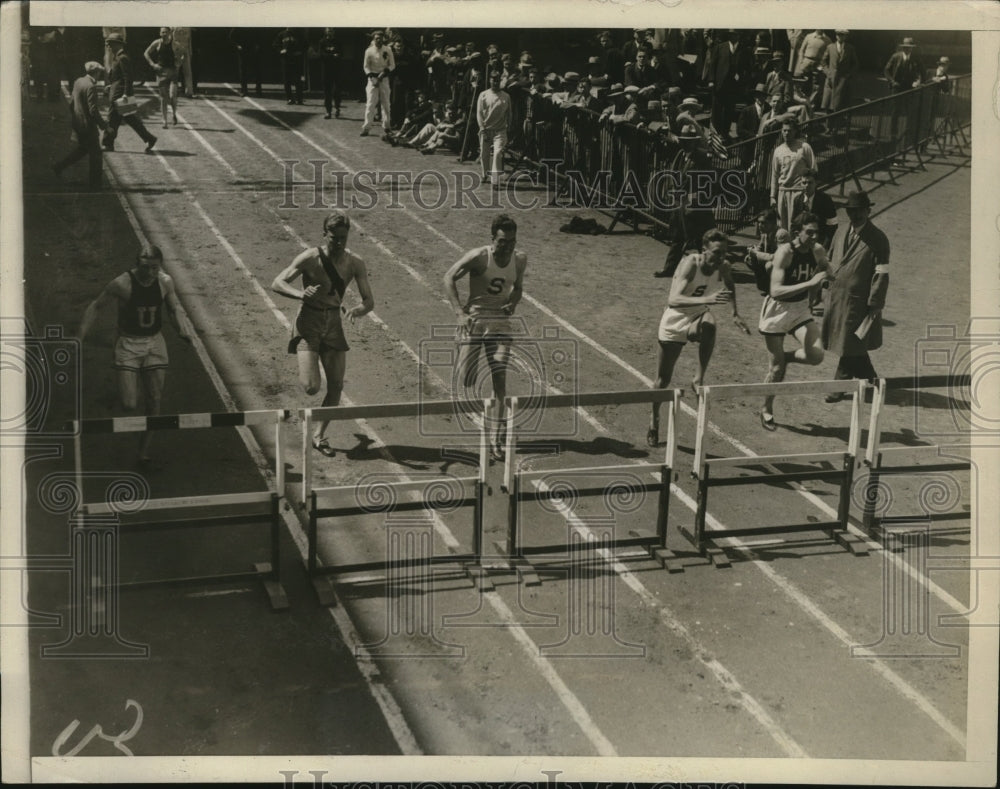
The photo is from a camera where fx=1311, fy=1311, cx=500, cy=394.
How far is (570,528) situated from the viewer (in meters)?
11.0

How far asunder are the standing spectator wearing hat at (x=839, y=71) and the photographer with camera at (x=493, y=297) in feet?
38.2

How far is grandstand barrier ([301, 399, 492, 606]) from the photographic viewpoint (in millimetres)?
9867

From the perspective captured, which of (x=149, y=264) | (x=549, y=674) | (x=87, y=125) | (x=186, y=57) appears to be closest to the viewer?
(x=549, y=674)

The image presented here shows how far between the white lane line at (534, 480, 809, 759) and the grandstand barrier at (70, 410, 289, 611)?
258cm

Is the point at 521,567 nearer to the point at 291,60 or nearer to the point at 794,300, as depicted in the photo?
the point at 794,300

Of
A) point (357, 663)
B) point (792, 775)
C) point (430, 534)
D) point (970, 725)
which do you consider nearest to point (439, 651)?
point (357, 663)

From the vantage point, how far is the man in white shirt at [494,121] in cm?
2138

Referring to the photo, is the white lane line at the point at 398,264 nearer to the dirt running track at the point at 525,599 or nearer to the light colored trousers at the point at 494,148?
the dirt running track at the point at 525,599

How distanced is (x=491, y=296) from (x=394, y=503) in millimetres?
2338

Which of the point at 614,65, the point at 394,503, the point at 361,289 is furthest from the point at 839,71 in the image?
the point at 394,503

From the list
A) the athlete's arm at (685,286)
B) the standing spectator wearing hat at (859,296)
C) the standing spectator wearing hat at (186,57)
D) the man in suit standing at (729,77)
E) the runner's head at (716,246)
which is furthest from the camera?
the standing spectator wearing hat at (186,57)

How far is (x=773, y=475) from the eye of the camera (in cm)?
1090

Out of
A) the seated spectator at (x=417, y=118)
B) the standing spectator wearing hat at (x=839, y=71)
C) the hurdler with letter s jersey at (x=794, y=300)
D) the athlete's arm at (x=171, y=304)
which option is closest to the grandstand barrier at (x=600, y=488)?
the hurdler with letter s jersey at (x=794, y=300)

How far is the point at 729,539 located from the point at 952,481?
2.36 m
